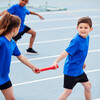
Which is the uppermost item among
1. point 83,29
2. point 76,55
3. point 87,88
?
point 83,29

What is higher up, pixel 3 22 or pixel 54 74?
pixel 3 22

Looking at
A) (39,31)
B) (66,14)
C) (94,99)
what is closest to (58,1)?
(66,14)

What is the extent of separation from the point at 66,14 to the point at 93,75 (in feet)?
25.1

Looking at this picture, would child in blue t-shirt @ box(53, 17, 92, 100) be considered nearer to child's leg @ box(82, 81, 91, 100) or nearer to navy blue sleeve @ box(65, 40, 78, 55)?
navy blue sleeve @ box(65, 40, 78, 55)

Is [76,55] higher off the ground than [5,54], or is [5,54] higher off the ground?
[5,54]

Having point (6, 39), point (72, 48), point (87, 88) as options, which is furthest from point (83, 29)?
point (6, 39)

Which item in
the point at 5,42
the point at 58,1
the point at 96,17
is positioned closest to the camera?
the point at 5,42

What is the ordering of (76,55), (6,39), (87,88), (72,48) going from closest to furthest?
(6,39)
(72,48)
(76,55)
(87,88)

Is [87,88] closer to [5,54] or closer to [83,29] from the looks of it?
[83,29]

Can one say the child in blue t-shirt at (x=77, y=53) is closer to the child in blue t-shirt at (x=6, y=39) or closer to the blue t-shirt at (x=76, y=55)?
the blue t-shirt at (x=76, y=55)

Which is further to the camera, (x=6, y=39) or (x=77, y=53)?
(x=77, y=53)

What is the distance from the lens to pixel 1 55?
3.50 meters

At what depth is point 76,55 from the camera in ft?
13.0

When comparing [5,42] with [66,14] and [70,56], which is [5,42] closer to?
[70,56]
